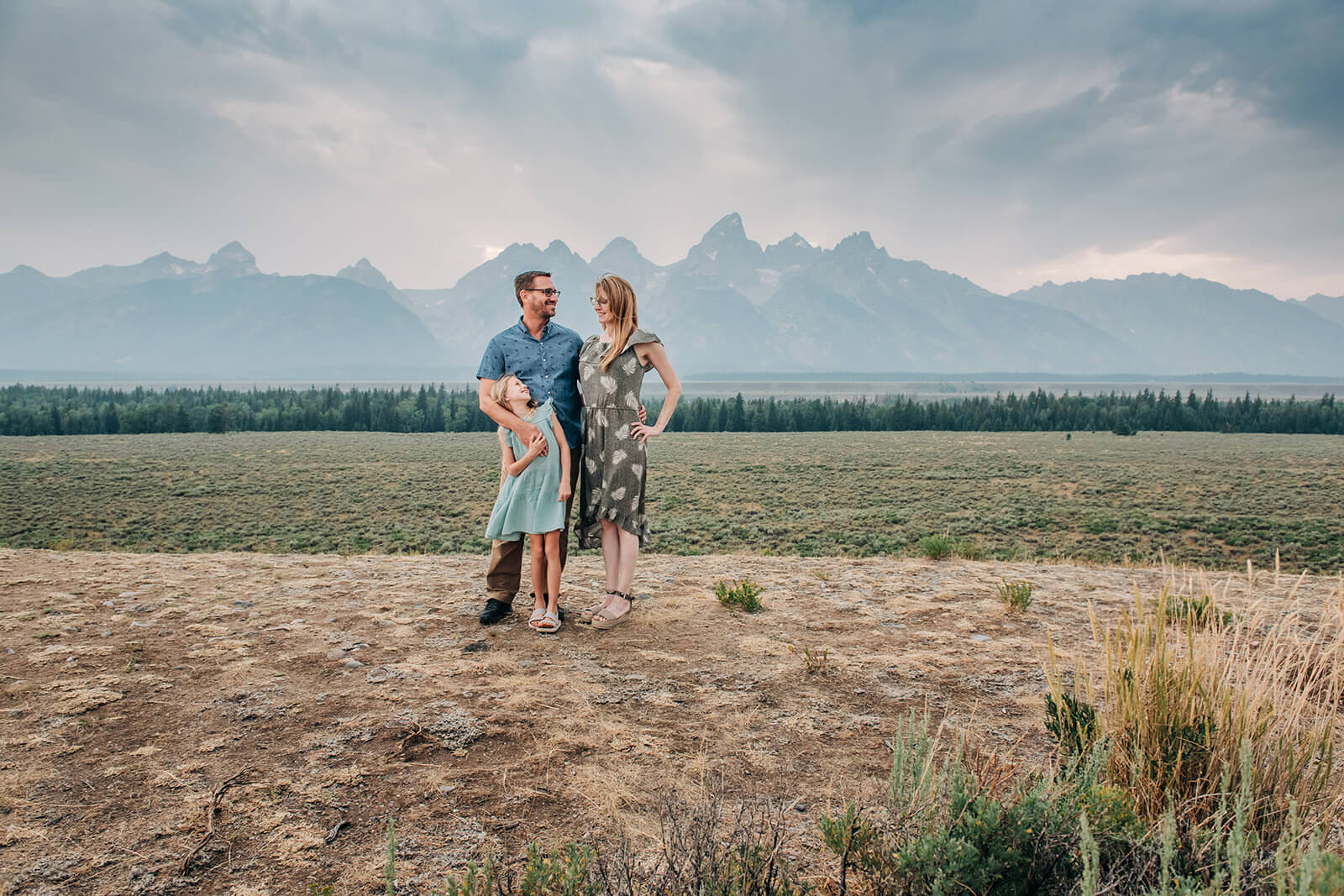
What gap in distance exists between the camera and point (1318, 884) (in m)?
1.55

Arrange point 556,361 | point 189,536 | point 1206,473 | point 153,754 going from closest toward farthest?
1. point 153,754
2. point 556,361
3. point 189,536
4. point 1206,473

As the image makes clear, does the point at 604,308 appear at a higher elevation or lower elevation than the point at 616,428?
higher

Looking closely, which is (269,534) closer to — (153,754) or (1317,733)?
(153,754)

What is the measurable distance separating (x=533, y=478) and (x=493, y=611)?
118cm

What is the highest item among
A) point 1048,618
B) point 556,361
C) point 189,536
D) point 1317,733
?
point 556,361

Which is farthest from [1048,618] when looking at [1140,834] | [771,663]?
[1140,834]

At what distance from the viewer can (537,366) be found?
4.90 meters

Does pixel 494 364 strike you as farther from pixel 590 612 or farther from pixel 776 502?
pixel 776 502

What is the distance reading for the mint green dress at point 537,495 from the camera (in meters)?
4.82

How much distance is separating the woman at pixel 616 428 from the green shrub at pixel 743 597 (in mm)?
999

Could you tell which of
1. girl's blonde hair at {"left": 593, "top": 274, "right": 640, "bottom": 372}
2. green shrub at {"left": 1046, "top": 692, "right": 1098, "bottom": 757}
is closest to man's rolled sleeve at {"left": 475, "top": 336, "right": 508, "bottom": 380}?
girl's blonde hair at {"left": 593, "top": 274, "right": 640, "bottom": 372}

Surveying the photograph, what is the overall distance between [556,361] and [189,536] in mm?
19982

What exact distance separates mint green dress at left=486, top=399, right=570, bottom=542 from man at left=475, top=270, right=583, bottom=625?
0.26 ft

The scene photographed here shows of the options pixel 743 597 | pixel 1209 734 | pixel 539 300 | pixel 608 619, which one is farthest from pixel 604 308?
pixel 1209 734
